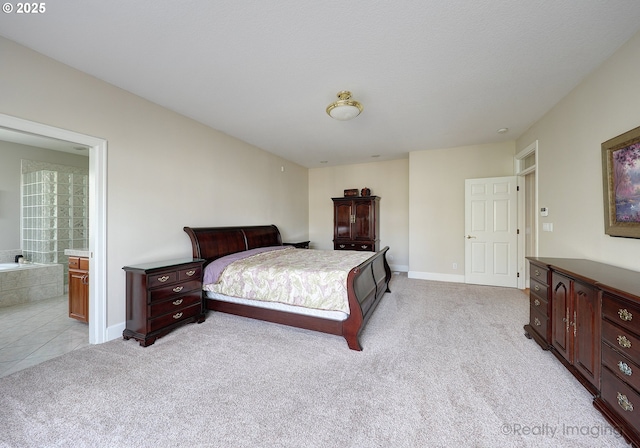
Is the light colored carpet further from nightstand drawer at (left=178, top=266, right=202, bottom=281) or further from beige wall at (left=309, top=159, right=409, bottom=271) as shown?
beige wall at (left=309, top=159, right=409, bottom=271)

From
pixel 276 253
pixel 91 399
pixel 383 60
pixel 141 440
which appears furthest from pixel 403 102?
pixel 91 399

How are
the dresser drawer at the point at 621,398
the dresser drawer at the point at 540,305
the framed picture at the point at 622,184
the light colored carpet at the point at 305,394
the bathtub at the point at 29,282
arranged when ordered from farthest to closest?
the bathtub at the point at 29,282, the dresser drawer at the point at 540,305, the framed picture at the point at 622,184, the light colored carpet at the point at 305,394, the dresser drawer at the point at 621,398

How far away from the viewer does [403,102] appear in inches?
123

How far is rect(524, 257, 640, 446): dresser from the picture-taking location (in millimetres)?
1392

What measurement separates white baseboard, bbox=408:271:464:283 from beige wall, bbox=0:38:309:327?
3730 millimetres

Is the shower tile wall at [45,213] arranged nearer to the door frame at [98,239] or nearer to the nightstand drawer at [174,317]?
the door frame at [98,239]

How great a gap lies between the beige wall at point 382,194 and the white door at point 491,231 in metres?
1.50

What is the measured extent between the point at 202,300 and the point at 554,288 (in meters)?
3.73

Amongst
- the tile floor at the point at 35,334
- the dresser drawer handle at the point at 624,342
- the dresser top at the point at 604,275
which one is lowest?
the tile floor at the point at 35,334

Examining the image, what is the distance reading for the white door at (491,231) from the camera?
4.55 m

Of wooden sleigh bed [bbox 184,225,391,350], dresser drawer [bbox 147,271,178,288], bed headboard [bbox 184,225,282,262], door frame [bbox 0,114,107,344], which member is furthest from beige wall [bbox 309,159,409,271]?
door frame [bbox 0,114,107,344]

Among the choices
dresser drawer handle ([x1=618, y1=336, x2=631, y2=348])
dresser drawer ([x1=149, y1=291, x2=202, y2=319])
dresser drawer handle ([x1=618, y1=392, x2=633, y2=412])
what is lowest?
dresser drawer handle ([x1=618, y1=392, x2=633, y2=412])

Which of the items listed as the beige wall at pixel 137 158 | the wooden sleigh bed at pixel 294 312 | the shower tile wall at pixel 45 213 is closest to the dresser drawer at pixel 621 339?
the wooden sleigh bed at pixel 294 312

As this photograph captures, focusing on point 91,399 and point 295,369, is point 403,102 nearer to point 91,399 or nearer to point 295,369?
point 295,369
